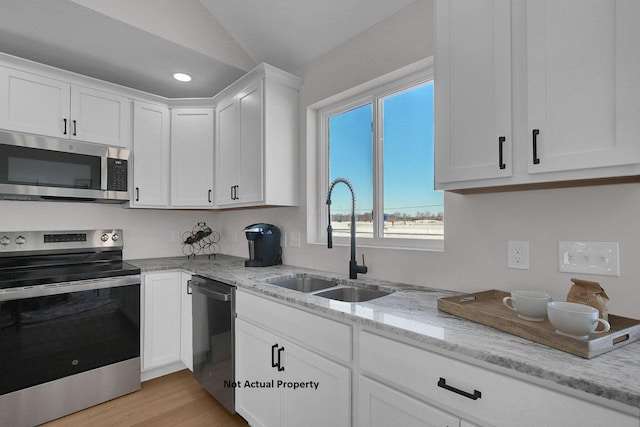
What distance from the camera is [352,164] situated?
7.43 ft

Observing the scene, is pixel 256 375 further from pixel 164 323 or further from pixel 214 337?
pixel 164 323

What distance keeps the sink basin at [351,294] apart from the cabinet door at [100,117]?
6.81 feet

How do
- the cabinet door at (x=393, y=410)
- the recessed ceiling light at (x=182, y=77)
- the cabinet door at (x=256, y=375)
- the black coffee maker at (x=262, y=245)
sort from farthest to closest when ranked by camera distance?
the recessed ceiling light at (x=182, y=77), the black coffee maker at (x=262, y=245), the cabinet door at (x=256, y=375), the cabinet door at (x=393, y=410)

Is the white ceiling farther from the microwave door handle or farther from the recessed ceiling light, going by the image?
the microwave door handle

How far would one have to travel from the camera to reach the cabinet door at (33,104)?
2.05m

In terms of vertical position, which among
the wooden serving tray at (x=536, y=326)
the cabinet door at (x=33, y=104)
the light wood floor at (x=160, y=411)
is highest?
the cabinet door at (x=33, y=104)

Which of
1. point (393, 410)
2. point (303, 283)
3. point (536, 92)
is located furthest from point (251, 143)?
point (393, 410)

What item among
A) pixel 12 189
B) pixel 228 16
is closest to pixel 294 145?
pixel 228 16

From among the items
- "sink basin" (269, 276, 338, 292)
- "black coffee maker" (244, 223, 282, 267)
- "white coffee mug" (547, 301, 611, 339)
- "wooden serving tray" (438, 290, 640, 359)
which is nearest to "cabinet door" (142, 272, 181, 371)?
"black coffee maker" (244, 223, 282, 267)

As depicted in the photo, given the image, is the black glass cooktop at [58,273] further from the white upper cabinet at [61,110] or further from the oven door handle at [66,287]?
the white upper cabinet at [61,110]

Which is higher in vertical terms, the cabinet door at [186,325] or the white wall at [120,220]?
the white wall at [120,220]

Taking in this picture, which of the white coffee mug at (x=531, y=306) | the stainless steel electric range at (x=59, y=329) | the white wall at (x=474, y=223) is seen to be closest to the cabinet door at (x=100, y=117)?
the stainless steel electric range at (x=59, y=329)

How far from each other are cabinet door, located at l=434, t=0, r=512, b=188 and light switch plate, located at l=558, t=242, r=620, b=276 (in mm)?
417

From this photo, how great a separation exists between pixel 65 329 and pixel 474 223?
2.48m
